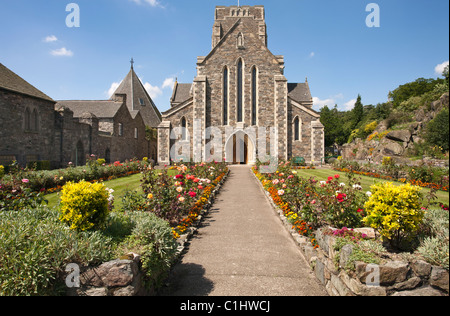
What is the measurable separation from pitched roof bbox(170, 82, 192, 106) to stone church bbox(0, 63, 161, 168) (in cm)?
737

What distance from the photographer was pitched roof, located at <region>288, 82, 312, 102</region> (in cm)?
3556

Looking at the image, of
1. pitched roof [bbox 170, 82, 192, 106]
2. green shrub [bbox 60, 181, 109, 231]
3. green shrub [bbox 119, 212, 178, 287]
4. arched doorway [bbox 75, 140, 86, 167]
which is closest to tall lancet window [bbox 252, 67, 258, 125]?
pitched roof [bbox 170, 82, 192, 106]

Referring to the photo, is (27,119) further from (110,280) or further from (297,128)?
(297,128)

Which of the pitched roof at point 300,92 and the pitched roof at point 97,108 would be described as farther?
the pitched roof at point 300,92

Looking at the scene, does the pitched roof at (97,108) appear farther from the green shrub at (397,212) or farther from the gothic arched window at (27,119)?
the green shrub at (397,212)

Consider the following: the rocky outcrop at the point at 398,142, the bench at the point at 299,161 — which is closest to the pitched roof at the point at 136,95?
the bench at the point at 299,161

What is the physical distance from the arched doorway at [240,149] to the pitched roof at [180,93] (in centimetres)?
1306

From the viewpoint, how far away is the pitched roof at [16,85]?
18.1 metres

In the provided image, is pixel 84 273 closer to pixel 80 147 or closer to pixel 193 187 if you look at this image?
pixel 193 187

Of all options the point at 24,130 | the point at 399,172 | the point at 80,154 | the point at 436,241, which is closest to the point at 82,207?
the point at 436,241

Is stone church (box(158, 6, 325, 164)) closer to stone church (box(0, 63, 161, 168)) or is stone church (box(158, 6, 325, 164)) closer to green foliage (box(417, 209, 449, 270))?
stone church (box(0, 63, 161, 168))

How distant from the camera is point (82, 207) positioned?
4176mm

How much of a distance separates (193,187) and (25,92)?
57.4ft
